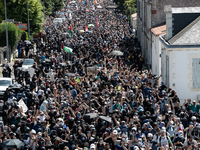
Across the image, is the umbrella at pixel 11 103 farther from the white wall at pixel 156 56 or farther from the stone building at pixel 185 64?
the white wall at pixel 156 56

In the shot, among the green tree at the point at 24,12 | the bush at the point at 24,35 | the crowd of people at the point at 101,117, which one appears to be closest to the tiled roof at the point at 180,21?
the crowd of people at the point at 101,117

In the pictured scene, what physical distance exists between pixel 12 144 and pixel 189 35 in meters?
12.6

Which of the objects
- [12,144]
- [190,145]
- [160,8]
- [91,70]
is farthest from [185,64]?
[160,8]

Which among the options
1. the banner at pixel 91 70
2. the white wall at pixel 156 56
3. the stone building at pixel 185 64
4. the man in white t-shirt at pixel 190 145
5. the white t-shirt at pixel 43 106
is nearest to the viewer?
the man in white t-shirt at pixel 190 145

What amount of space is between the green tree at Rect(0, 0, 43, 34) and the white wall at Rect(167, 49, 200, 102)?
108ft

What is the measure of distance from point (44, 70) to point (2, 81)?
4062 mm

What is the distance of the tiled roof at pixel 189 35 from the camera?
24192mm

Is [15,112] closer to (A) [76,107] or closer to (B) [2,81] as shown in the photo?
(A) [76,107]

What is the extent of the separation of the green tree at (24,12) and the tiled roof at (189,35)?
104 ft

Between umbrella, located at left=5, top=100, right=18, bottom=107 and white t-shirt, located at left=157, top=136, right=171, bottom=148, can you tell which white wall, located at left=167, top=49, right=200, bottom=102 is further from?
white t-shirt, located at left=157, top=136, right=171, bottom=148

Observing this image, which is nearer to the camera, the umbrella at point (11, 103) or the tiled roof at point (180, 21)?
the umbrella at point (11, 103)

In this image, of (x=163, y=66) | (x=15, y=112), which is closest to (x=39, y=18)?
(x=163, y=66)

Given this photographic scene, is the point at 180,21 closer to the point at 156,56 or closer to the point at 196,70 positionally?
the point at 196,70

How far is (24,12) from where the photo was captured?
178 feet
